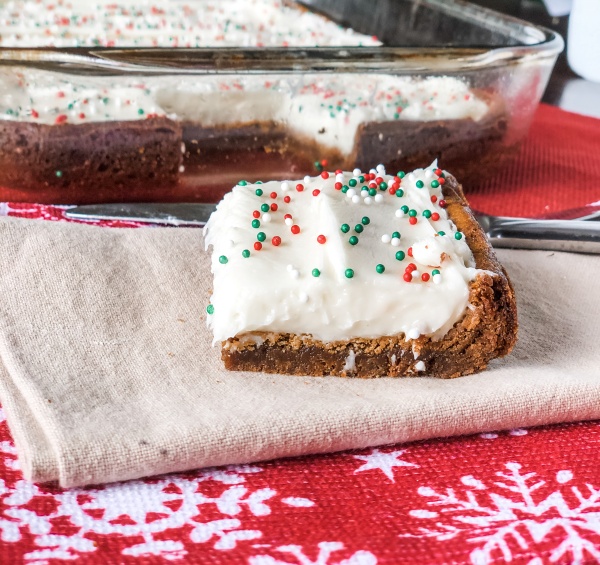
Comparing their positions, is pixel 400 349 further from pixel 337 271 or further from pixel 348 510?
pixel 348 510

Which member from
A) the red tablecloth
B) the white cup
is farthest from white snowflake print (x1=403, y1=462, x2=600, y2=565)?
the white cup

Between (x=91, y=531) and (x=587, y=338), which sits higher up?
(x=587, y=338)

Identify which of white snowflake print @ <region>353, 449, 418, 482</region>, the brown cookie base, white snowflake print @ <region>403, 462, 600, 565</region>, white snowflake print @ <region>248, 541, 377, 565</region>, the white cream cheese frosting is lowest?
white snowflake print @ <region>248, 541, 377, 565</region>

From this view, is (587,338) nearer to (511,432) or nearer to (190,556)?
(511,432)

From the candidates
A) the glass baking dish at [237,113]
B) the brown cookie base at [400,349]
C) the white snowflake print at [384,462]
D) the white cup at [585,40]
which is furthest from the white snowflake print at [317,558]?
the white cup at [585,40]

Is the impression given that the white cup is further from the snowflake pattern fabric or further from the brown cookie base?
the snowflake pattern fabric

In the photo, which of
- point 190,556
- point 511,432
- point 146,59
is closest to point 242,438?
point 190,556
